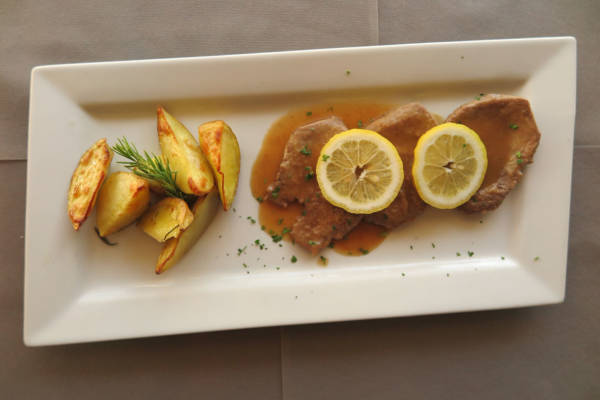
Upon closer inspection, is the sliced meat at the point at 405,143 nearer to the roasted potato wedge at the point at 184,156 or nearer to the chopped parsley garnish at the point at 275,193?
the chopped parsley garnish at the point at 275,193

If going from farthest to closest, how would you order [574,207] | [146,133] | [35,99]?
[574,207] < [146,133] < [35,99]

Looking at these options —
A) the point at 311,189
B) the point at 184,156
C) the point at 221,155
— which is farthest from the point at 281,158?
the point at 184,156

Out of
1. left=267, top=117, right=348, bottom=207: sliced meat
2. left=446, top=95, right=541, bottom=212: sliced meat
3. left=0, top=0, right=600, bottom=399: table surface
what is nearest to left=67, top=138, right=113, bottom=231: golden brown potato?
left=0, top=0, right=600, bottom=399: table surface

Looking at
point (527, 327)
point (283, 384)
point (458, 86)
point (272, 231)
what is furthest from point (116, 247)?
point (527, 327)

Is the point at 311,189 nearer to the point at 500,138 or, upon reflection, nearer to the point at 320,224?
the point at 320,224

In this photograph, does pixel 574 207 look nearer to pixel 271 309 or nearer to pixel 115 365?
pixel 271 309

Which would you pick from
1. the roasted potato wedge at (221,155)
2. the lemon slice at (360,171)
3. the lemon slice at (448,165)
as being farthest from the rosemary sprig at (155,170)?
the lemon slice at (448,165)
